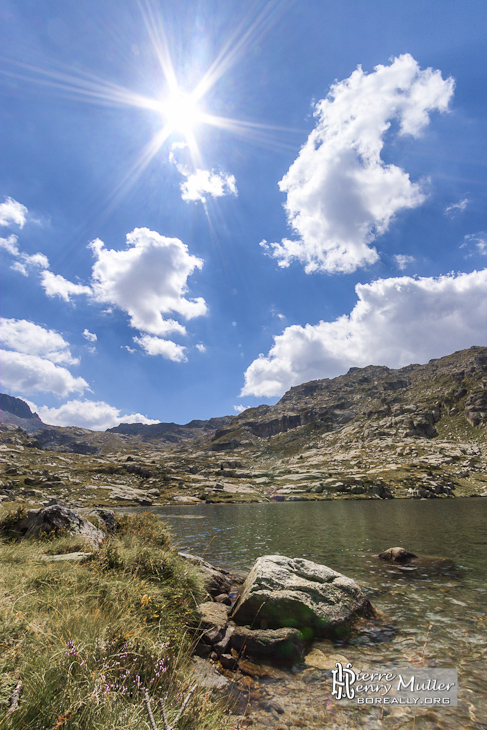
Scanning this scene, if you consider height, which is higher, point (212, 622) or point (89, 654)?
point (89, 654)

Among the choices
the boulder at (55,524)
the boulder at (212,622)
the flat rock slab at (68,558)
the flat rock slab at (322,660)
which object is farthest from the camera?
the boulder at (55,524)

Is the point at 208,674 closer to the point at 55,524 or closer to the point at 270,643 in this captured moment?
the point at 270,643

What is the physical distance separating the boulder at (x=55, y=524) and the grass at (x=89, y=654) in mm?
6339

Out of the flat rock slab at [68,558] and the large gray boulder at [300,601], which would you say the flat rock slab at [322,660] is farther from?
the flat rock slab at [68,558]

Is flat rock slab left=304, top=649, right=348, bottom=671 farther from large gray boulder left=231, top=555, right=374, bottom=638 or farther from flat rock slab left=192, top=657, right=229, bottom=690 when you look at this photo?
flat rock slab left=192, top=657, right=229, bottom=690

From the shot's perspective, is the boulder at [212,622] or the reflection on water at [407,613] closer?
the reflection on water at [407,613]

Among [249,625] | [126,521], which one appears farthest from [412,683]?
[126,521]

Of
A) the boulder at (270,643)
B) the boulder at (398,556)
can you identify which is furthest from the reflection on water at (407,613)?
the boulder at (398,556)

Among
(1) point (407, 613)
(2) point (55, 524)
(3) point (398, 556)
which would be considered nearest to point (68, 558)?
(2) point (55, 524)

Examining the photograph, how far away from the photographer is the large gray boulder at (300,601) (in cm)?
1355

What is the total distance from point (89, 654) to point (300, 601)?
11.8m

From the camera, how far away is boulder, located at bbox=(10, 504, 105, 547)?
16.2 metres

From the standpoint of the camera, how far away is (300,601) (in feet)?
45.9

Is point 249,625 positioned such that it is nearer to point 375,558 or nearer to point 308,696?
point 308,696
